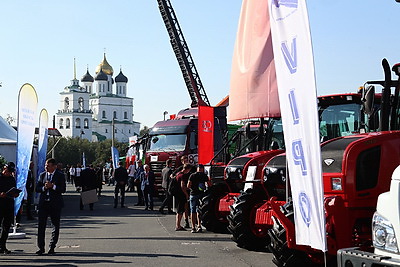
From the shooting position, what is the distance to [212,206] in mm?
15969

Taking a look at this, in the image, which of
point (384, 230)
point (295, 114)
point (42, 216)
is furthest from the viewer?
point (42, 216)

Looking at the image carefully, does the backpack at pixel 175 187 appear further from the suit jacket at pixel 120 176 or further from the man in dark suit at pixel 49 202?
the suit jacket at pixel 120 176

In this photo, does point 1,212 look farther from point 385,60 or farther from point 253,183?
point 385,60

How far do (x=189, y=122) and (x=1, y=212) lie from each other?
1625cm

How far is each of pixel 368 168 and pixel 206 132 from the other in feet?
43.7

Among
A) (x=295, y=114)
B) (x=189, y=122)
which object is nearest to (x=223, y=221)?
(x=295, y=114)

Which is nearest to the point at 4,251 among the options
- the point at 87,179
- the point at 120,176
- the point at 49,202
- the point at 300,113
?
the point at 49,202

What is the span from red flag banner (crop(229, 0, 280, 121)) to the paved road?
251cm

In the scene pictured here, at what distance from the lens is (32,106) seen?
17875mm

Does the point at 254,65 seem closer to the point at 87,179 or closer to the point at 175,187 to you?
the point at 175,187

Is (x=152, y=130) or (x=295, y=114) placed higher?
(x=152, y=130)

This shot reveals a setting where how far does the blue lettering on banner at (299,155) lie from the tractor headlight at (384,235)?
42.5 inches

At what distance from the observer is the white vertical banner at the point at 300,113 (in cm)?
699

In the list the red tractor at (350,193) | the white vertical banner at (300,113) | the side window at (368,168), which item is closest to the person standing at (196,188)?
the red tractor at (350,193)
